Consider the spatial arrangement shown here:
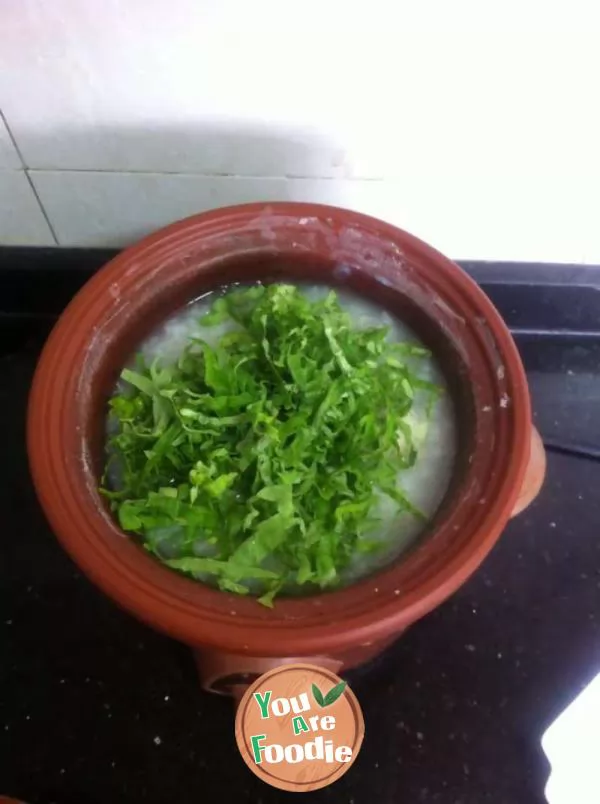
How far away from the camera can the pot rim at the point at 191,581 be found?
594 millimetres

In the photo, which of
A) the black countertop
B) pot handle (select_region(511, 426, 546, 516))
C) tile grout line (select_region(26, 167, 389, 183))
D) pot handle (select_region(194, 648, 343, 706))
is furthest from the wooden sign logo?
tile grout line (select_region(26, 167, 389, 183))

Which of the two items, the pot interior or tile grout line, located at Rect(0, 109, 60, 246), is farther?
tile grout line, located at Rect(0, 109, 60, 246)

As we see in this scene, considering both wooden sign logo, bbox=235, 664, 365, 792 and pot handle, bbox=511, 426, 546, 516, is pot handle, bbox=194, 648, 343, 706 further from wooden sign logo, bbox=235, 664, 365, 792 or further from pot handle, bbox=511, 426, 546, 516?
pot handle, bbox=511, 426, 546, 516

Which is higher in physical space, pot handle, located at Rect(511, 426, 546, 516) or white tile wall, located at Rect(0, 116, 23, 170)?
white tile wall, located at Rect(0, 116, 23, 170)

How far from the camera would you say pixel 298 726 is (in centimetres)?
60

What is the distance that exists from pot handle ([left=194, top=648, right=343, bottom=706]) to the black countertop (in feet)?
0.36

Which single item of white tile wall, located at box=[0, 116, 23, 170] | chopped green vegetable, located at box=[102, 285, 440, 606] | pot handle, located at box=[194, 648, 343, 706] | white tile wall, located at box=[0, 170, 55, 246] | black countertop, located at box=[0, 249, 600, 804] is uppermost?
white tile wall, located at box=[0, 116, 23, 170]

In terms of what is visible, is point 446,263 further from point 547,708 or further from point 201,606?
point 547,708

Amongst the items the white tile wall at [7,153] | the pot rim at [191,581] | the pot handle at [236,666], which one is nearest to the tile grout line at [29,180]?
the white tile wall at [7,153]

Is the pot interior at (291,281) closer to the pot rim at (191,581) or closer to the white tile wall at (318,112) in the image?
the pot rim at (191,581)

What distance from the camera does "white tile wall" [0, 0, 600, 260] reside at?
0.71 m

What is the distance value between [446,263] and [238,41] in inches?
10.4

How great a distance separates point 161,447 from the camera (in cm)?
65

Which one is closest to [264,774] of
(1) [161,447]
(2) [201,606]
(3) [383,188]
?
(2) [201,606]
